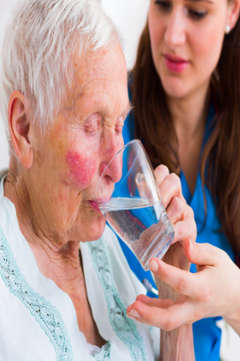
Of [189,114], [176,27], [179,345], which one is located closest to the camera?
[179,345]

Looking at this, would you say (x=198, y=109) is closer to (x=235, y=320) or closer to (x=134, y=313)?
(x=235, y=320)

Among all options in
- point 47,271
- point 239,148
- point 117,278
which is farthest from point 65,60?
point 239,148

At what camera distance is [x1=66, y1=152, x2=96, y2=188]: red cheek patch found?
2.97 ft

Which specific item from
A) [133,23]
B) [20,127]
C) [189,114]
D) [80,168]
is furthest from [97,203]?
[133,23]

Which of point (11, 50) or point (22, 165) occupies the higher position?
point (11, 50)

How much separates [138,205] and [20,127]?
0.89ft

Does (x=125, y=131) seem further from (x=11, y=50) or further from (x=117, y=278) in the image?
(x=11, y=50)

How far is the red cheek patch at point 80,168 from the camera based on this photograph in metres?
0.91

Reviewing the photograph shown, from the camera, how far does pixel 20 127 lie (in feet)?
2.93

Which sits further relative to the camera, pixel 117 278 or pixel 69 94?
pixel 117 278

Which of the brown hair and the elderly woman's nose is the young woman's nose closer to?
the brown hair

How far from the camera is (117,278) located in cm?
125

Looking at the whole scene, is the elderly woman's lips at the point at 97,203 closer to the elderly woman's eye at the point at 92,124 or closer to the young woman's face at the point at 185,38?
the elderly woman's eye at the point at 92,124

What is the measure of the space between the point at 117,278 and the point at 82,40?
65 cm
